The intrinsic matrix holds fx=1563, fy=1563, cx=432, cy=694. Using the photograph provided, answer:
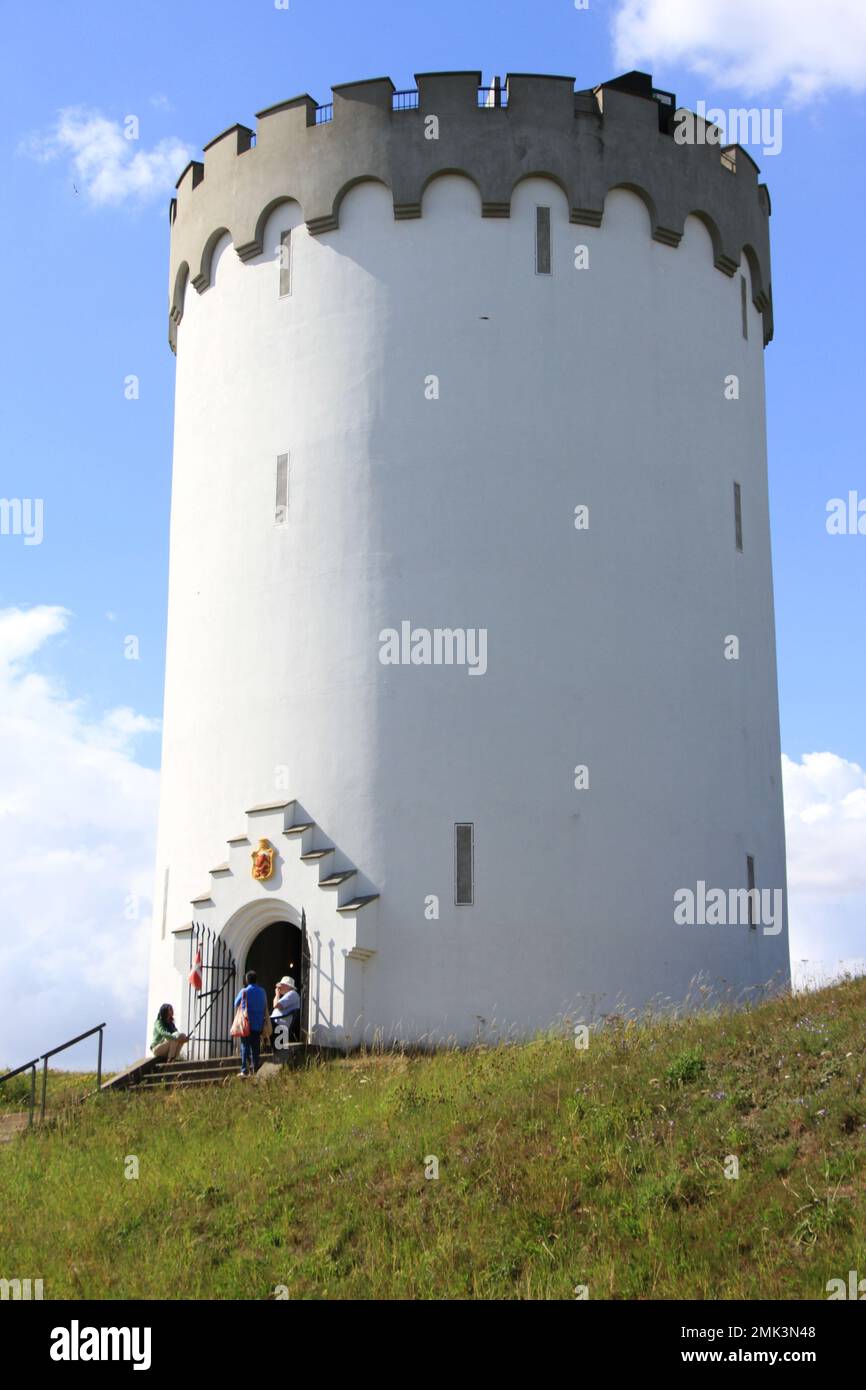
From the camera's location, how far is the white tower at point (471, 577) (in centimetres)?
2248

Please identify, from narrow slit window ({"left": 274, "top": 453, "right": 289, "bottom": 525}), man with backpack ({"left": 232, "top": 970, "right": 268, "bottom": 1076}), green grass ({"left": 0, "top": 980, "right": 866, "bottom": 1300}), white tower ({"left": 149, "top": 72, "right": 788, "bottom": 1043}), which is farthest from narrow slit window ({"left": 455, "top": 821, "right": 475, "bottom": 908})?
narrow slit window ({"left": 274, "top": 453, "right": 289, "bottom": 525})

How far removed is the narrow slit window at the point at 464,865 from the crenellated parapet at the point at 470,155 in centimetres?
978

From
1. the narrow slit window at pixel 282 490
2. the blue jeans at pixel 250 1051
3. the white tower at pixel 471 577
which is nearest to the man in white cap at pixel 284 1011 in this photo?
the blue jeans at pixel 250 1051

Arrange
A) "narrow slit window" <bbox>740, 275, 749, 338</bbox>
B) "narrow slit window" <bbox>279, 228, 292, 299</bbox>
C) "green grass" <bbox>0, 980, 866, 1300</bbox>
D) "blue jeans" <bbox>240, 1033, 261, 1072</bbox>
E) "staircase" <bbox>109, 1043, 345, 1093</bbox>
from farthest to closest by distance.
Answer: "narrow slit window" <bbox>740, 275, 749, 338</bbox> < "narrow slit window" <bbox>279, 228, 292, 299</bbox> < "staircase" <bbox>109, 1043, 345, 1093</bbox> < "blue jeans" <bbox>240, 1033, 261, 1072</bbox> < "green grass" <bbox>0, 980, 866, 1300</bbox>

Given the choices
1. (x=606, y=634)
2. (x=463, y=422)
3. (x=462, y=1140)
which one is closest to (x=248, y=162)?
(x=463, y=422)

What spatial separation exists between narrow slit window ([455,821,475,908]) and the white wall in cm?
14

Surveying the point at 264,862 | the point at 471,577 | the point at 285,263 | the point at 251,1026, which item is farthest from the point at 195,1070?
the point at 285,263

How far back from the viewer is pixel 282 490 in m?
24.7

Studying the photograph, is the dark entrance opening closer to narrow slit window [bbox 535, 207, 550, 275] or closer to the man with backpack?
the man with backpack

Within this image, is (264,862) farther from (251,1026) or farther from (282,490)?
(282,490)

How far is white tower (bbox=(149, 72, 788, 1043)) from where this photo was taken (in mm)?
22484

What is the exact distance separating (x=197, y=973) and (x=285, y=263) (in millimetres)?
11500

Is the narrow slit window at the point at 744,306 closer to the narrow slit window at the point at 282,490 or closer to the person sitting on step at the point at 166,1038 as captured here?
the narrow slit window at the point at 282,490

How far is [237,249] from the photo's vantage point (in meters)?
26.2
